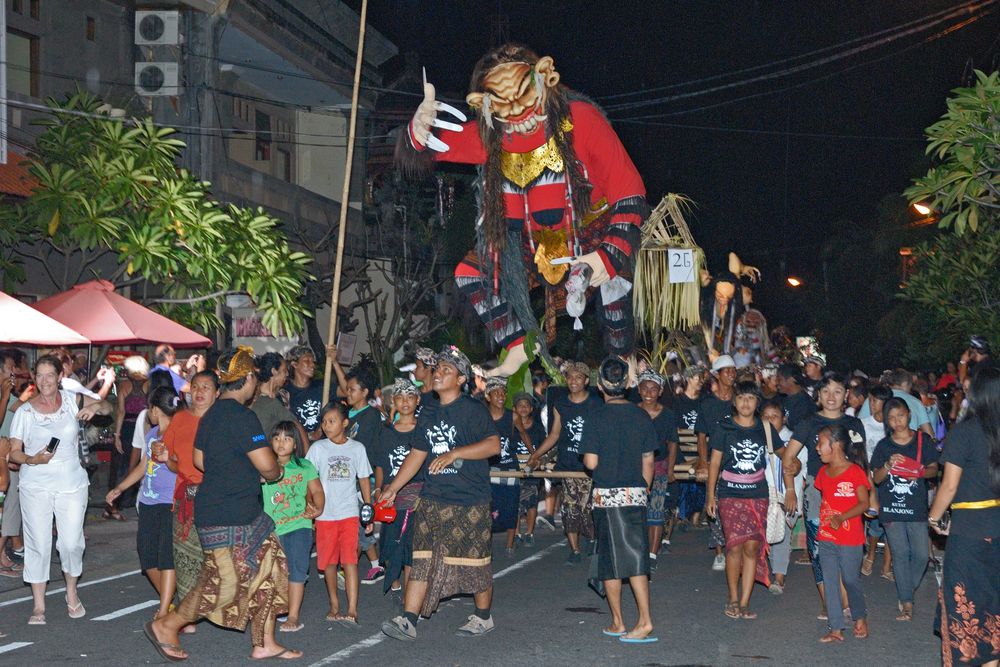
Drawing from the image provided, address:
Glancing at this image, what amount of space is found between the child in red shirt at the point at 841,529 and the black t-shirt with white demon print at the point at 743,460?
0.80 meters

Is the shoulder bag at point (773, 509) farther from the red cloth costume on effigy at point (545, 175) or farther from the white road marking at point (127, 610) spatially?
the white road marking at point (127, 610)

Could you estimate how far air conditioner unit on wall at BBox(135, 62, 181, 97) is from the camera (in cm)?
2281

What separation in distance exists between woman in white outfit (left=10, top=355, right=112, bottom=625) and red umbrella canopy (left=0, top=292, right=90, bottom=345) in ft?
11.6

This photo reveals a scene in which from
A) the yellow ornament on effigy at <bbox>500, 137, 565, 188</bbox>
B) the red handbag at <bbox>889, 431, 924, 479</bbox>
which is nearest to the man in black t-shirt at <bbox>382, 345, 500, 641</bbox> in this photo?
the red handbag at <bbox>889, 431, 924, 479</bbox>

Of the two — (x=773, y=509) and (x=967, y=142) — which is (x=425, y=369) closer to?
(x=773, y=509)

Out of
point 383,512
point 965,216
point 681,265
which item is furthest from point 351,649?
point 681,265

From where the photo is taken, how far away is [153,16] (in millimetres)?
22875

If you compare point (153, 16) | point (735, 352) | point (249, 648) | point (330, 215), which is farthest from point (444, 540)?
point (330, 215)

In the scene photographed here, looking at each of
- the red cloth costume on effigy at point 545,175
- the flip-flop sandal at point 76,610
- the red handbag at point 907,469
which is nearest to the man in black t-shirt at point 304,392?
the red cloth costume on effigy at point 545,175

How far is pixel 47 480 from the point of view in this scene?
8.90 m

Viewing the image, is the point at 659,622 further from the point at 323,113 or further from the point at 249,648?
the point at 323,113

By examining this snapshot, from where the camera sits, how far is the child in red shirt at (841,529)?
8477mm

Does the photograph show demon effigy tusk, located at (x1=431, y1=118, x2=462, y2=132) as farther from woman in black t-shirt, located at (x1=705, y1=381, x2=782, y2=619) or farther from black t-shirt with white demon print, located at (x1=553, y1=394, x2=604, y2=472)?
woman in black t-shirt, located at (x1=705, y1=381, x2=782, y2=619)

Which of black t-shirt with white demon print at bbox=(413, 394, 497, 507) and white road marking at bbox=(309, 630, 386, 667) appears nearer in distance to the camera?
white road marking at bbox=(309, 630, 386, 667)
